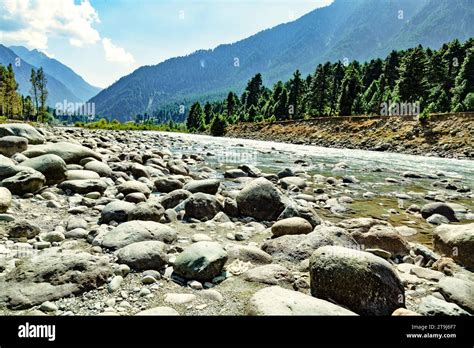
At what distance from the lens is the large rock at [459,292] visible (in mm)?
3740

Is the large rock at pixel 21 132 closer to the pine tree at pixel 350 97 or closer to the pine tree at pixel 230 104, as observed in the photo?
the pine tree at pixel 350 97

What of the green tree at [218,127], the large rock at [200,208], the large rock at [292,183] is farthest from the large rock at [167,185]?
the green tree at [218,127]

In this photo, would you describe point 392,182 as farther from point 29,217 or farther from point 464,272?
point 29,217

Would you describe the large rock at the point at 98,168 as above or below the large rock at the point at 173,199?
above

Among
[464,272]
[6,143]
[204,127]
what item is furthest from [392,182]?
[204,127]

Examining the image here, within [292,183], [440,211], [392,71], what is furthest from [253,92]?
[440,211]

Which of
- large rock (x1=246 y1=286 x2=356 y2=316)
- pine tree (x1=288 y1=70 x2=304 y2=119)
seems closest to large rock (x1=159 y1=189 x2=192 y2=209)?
large rock (x1=246 y1=286 x2=356 y2=316)

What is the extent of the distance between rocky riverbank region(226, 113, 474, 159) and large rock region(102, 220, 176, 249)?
35187mm

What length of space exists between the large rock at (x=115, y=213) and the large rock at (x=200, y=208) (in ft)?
4.31

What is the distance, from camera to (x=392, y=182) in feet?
48.8

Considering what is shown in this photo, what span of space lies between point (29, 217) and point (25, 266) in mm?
2570

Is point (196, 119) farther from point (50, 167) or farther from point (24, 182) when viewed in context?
point (24, 182)

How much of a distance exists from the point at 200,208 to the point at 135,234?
7.80ft

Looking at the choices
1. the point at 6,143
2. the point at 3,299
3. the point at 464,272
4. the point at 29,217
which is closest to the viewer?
the point at 3,299
